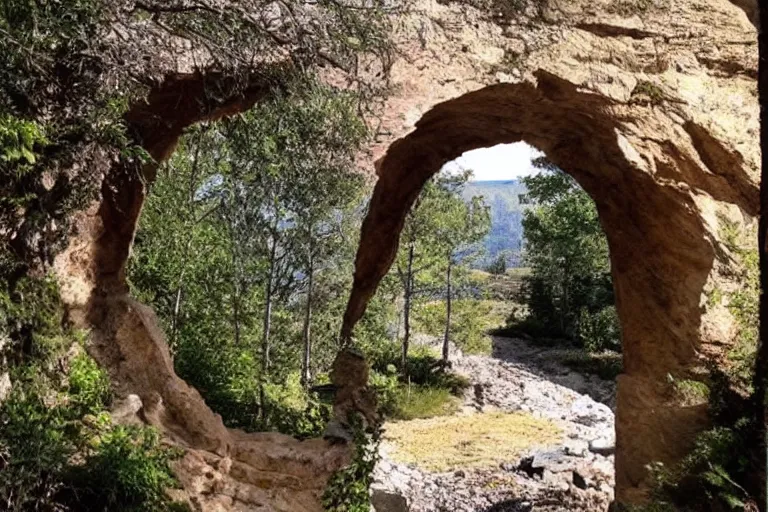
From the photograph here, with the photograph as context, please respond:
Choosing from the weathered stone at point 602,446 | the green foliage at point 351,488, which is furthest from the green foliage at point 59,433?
the weathered stone at point 602,446

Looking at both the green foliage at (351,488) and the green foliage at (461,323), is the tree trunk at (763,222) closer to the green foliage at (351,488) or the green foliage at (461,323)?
the green foliage at (351,488)

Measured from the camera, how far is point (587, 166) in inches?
410

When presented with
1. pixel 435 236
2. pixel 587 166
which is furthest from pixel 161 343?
pixel 435 236

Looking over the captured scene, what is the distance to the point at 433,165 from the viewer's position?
1260 cm

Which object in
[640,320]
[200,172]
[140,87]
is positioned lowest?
[640,320]

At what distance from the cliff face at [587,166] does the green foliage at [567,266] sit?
54.3 feet

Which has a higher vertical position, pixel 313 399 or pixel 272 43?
pixel 272 43

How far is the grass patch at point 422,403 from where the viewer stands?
19500mm

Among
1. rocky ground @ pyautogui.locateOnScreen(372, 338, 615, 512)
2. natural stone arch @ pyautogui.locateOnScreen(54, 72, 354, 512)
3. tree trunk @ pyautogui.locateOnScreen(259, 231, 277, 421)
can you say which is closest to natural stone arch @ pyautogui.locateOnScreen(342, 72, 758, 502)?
rocky ground @ pyautogui.locateOnScreen(372, 338, 615, 512)

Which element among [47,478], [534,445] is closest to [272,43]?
[47,478]

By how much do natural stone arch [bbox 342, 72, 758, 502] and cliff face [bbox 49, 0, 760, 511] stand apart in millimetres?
25

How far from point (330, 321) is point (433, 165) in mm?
10151

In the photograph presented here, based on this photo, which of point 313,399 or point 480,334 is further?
point 480,334

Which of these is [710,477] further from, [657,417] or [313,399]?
[313,399]
